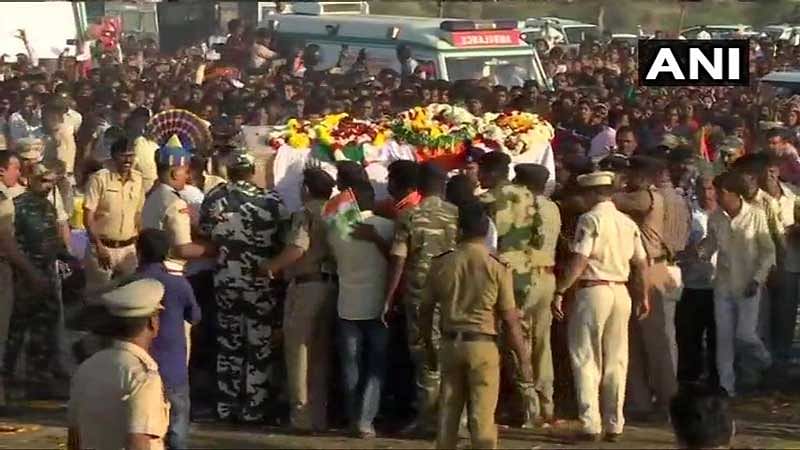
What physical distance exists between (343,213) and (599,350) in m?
1.68

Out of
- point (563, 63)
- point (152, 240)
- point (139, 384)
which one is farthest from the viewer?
point (563, 63)

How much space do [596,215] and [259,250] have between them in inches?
78.6

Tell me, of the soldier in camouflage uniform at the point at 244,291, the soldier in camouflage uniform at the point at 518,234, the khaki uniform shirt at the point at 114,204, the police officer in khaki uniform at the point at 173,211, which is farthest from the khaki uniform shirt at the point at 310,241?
the khaki uniform shirt at the point at 114,204

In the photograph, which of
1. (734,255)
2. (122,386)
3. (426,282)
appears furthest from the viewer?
(734,255)

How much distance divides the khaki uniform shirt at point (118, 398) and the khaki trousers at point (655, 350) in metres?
4.52

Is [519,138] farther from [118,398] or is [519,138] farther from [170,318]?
[118,398]

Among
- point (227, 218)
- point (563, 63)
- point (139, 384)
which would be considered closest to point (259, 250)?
point (227, 218)

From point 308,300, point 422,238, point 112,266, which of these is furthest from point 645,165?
point 112,266

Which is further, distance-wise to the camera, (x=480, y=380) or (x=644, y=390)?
(x=644, y=390)

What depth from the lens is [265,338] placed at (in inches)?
371

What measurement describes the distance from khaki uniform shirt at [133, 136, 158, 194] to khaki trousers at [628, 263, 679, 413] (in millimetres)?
3427

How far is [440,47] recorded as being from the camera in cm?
1850

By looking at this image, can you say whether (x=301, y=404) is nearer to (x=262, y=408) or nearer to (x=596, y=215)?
(x=262, y=408)

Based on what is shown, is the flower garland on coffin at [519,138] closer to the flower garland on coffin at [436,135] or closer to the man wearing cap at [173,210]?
the flower garland on coffin at [436,135]
